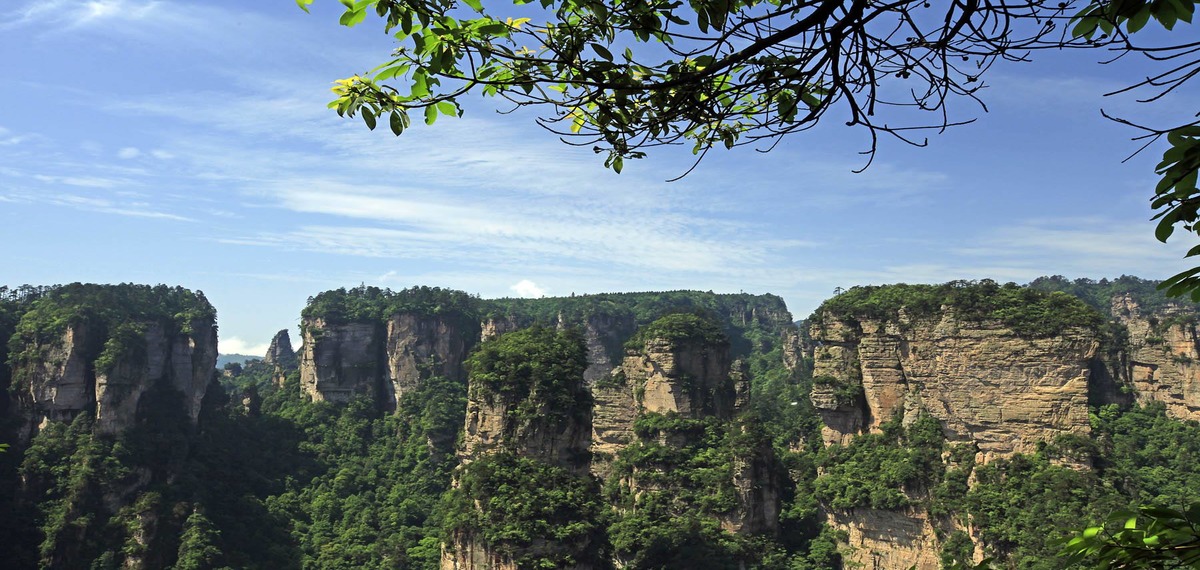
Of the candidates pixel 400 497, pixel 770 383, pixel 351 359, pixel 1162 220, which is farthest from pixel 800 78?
pixel 770 383

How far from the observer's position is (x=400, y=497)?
53.6 m

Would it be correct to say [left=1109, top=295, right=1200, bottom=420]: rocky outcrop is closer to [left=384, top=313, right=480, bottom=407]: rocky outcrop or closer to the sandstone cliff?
the sandstone cliff

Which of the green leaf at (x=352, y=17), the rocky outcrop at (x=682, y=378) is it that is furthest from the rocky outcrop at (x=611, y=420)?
the green leaf at (x=352, y=17)

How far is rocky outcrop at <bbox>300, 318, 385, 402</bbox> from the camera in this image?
221 feet

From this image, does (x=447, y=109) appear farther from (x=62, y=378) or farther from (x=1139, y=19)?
(x=62, y=378)

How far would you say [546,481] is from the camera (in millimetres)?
36188

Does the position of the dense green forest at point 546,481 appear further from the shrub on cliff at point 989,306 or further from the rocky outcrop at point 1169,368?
the rocky outcrop at point 1169,368

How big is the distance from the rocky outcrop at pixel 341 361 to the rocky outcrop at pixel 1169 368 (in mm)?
56531

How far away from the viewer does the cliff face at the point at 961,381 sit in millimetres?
33031

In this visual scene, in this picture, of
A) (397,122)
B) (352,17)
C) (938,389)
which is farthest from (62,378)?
(352,17)

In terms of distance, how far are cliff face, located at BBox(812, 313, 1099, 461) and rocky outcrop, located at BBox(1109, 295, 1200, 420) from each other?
19110mm

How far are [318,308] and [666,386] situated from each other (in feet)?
118

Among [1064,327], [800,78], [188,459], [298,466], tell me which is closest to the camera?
[800,78]

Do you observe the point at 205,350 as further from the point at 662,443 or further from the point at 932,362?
the point at 932,362
